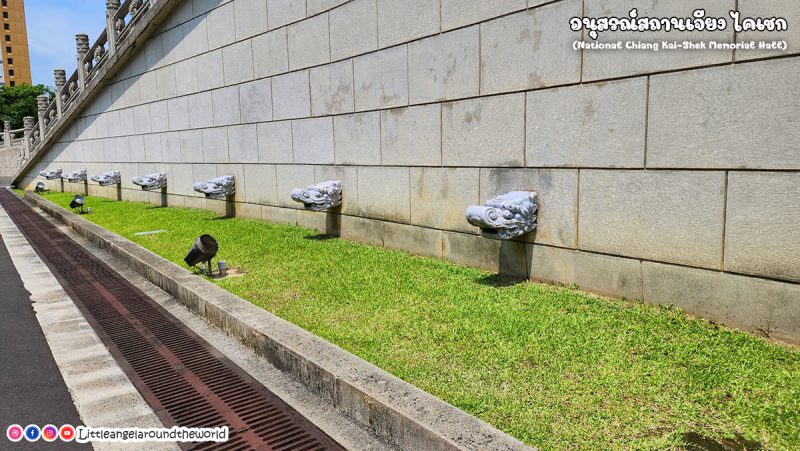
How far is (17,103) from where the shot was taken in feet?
255

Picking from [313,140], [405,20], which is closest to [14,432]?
[405,20]

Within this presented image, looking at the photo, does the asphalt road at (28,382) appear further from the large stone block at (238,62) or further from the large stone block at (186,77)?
the large stone block at (186,77)

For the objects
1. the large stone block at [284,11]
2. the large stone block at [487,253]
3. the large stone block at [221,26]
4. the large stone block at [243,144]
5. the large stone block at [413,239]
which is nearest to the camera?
the large stone block at [487,253]

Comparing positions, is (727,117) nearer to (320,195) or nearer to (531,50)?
(531,50)

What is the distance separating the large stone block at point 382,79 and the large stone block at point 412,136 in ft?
0.69

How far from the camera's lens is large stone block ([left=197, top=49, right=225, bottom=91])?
13047 millimetres

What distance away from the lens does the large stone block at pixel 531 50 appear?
559 centimetres

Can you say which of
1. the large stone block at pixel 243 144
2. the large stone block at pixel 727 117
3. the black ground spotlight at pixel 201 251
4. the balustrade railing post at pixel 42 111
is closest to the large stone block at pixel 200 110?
the large stone block at pixel 243 144

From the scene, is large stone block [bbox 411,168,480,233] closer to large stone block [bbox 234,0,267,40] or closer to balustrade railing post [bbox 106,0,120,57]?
large stone block [bbox 234,0,267,40]

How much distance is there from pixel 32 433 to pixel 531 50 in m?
5.88

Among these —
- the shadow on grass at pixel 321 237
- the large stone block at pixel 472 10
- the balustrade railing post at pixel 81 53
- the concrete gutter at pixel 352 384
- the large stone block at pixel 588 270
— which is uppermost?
the balustrade railing post at pixel 81 53

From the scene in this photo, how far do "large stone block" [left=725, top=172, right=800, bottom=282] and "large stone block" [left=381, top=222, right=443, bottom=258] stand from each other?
3.77m

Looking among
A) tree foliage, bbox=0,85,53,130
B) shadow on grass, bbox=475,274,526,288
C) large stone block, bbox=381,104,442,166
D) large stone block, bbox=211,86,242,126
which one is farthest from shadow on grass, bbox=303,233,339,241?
tree foliage, bbox=0,85,53,130

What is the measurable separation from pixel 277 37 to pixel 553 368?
30.7ft
